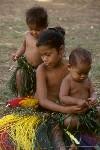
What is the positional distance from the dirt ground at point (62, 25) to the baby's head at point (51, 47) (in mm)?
1744

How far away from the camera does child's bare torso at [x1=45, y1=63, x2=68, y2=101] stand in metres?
4.12

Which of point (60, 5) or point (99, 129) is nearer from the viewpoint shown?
point (99, 129)

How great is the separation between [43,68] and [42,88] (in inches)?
6.7

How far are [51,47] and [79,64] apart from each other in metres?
0.30

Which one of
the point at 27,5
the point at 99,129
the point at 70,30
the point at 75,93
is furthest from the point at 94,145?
the point at 27,5

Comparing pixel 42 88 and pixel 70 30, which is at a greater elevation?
pixel 42 88

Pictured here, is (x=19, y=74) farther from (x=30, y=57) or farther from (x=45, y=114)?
(x=45, y=114)

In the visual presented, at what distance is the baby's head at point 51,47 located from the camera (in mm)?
3979

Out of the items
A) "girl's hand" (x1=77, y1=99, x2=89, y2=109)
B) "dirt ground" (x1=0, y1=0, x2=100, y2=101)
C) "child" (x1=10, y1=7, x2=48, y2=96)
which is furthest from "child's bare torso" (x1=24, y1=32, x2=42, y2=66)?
"dirt ground" (x1=0, y1=0, x2=100, y2=101)

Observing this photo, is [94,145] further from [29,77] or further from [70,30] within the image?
[70,30]

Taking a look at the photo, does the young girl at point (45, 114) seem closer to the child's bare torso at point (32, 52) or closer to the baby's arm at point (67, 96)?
the baby's arm at point (67, 96)

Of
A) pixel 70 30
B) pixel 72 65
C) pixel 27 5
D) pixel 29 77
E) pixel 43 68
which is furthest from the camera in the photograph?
pixel 27 5

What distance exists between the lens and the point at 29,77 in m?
4.72

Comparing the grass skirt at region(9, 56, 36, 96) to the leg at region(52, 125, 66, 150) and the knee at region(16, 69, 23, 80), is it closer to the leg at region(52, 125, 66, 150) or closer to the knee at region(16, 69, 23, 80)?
the knee at region(16, 69, 23, 80)
